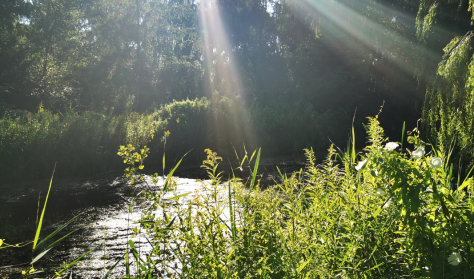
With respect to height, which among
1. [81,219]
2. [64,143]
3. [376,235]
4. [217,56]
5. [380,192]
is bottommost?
[81,219]

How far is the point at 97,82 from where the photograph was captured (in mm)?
30766

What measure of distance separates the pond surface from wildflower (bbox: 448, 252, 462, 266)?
5.79 feet

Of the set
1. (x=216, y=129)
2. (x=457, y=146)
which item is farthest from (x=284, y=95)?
(x=457, y=146)

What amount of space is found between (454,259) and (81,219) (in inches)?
220

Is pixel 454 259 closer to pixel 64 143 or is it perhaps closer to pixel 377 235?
pixel 377 235

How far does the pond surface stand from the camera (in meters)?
3.97

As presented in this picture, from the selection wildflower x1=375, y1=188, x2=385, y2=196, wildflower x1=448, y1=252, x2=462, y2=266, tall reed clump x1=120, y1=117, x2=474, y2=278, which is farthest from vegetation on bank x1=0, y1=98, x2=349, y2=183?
wildflower x1=448, y1=252, x2=462, y2=266

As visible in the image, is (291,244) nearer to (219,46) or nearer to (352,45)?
(352,45)

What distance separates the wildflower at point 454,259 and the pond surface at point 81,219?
177 cm

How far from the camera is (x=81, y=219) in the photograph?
573 cm

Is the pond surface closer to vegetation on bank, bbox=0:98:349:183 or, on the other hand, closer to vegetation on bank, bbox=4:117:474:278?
vegetation on bank, bbox=4:117:474:278

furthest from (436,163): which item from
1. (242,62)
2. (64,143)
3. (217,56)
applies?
(217,56)

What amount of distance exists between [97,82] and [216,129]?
21153mm

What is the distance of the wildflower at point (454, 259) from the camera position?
64.6 inches
